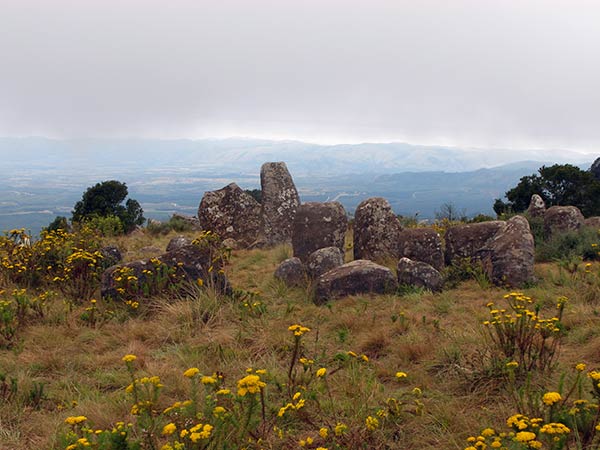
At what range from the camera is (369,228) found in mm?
11641

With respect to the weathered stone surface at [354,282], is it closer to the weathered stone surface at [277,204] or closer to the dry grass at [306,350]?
the dry grass at [306,350]

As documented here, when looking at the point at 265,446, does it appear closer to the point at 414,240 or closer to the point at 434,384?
the point at 434,384

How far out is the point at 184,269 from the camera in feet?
26.1

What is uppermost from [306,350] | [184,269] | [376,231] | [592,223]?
[592,223]

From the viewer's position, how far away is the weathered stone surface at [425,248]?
32.0ft

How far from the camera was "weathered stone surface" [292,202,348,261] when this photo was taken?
1170 centimetres

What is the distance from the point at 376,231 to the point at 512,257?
12.1 ft

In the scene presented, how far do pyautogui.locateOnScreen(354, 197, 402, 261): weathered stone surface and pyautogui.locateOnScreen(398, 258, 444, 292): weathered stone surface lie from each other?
2.65 m

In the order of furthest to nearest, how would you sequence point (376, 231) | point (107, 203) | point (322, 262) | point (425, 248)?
1. point (107, 203)
2. point (376, 231)
3. point (425, 248)
4. point (322, 262)

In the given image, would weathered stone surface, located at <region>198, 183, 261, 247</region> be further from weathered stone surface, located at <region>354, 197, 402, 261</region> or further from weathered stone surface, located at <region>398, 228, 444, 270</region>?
weathered stone surface, located at <region>398, 228, 444, 270</region>

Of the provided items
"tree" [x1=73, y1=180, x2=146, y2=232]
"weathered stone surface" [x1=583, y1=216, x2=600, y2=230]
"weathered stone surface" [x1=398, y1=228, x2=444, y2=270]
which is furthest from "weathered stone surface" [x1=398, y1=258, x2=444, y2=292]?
"tree" [x1=73, y1=180, x2=146, y2=232]

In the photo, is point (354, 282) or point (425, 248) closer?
point (354, 282)

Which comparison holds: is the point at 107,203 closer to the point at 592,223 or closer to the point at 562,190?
the point at 592,223

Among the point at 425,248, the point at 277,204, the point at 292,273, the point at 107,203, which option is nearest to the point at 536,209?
the point at 425,248
